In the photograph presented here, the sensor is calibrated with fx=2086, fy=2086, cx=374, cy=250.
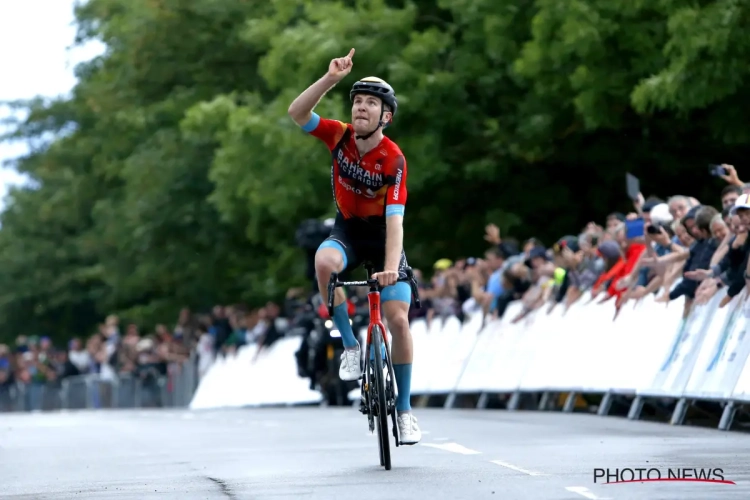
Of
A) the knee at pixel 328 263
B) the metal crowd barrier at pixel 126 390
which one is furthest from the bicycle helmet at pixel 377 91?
the metal crowd barrier at pixel 126 390

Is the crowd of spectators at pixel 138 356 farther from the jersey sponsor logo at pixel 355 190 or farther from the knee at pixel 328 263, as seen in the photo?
the knee at pixel 328 263

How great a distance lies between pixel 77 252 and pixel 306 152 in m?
23.8

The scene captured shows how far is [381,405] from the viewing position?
12156 millimetres

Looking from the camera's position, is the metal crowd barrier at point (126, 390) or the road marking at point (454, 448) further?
the metal crowd barrier at point (126, 390)

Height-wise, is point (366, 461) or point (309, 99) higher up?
point (309, 99)

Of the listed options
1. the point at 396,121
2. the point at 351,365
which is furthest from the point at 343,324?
the point at 396,121

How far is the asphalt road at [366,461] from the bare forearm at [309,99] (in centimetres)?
212

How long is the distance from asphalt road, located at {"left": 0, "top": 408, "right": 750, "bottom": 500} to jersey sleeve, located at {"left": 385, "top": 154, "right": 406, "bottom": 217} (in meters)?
1.53

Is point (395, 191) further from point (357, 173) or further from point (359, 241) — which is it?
point (359, 241)

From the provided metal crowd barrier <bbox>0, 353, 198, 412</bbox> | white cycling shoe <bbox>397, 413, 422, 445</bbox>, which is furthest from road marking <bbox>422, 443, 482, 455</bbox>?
metal crowd barrier <bbox>0, 353, 198, 412</bbox>

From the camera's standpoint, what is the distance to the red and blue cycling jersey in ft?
41.1

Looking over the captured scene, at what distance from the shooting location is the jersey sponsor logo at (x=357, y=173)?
1257cm

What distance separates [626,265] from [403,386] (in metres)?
8.89

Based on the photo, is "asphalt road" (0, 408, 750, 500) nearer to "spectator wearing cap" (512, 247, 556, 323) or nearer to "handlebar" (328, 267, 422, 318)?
"handlebar" (328, 267, 422, 318)
